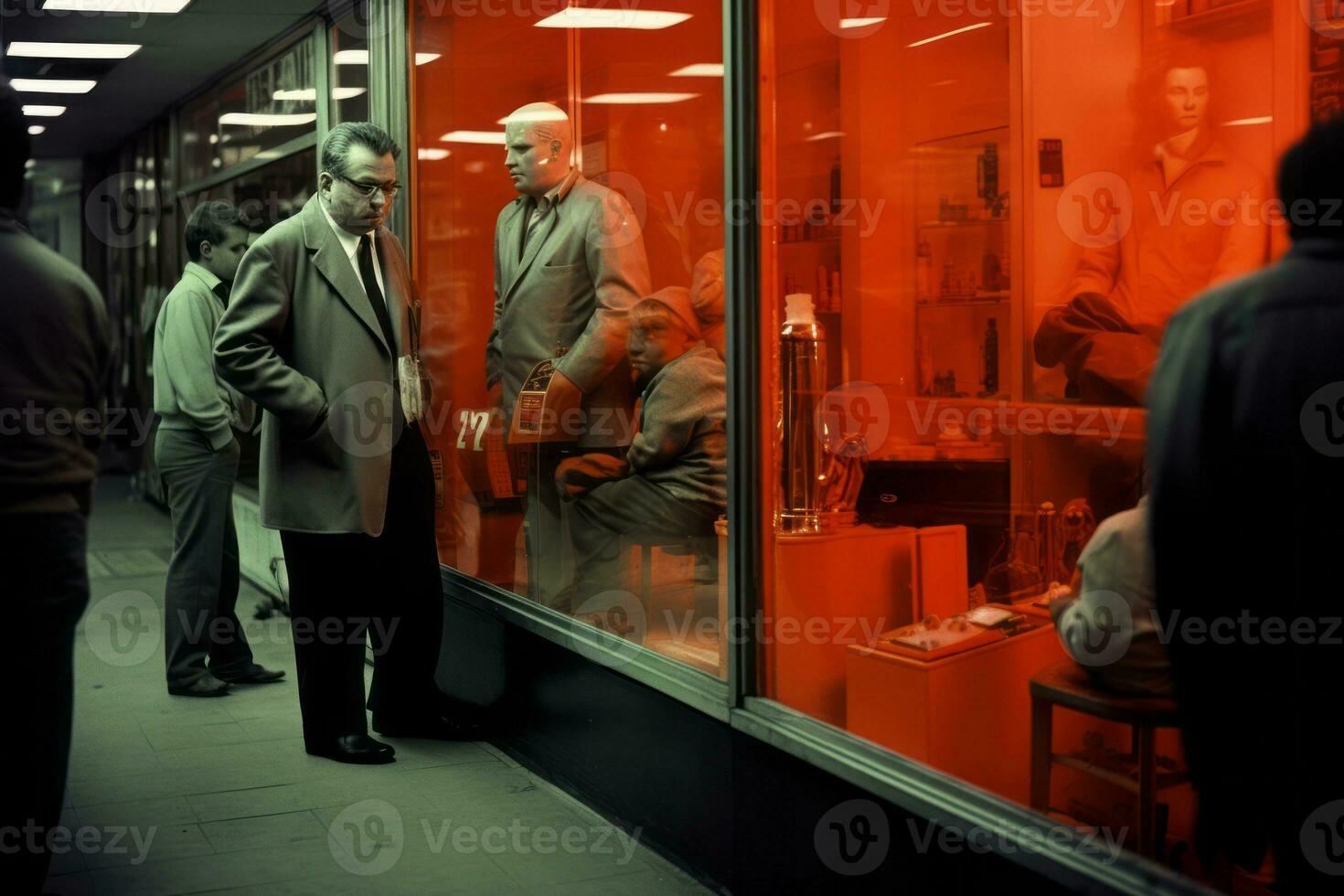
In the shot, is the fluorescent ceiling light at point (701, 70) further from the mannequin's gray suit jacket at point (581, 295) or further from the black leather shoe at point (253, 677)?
the black leather shoe at point (253, 677)

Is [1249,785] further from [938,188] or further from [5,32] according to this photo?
[5,32]

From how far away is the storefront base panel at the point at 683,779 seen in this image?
9.57 feet

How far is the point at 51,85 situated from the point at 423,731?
6400 millimetres

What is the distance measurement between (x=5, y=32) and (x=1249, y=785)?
7412 mm

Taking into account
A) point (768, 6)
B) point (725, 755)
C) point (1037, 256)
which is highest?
point (768, 6)

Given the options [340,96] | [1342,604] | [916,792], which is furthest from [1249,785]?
[340,96]

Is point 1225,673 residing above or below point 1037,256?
below

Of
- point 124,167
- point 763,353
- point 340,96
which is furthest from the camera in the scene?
point 124,167

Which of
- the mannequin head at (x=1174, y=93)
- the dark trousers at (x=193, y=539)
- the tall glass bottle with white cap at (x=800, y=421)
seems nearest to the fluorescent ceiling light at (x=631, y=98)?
the tall glass bottle with white cap at (x=800, y=421)

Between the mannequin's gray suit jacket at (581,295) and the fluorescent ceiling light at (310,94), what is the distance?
1.48 meters

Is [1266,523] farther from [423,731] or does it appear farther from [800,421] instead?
[423,731]

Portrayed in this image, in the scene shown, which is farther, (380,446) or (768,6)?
(380,446)

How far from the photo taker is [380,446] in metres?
4.62

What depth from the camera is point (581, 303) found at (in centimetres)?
477
